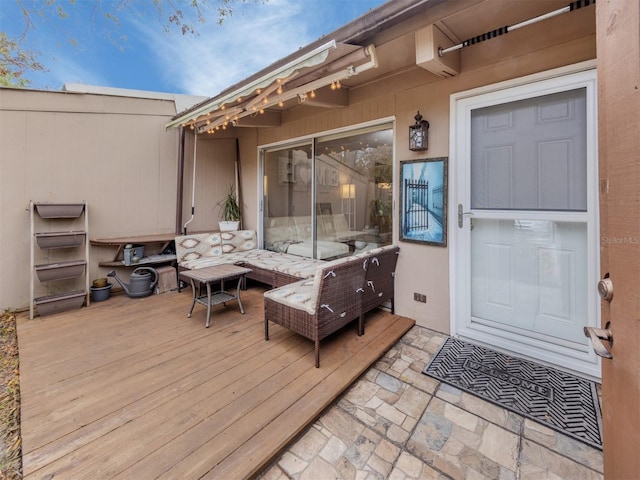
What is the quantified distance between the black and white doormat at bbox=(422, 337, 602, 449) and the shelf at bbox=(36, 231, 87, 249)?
14.1 ft

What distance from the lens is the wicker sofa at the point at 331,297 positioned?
7.47ft

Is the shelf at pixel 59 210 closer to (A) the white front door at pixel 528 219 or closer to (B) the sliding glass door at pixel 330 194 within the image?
(B) the sliding glass door at pixel 330 194

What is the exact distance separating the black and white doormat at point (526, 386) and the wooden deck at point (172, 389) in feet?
1.79

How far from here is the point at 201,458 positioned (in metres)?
1.48

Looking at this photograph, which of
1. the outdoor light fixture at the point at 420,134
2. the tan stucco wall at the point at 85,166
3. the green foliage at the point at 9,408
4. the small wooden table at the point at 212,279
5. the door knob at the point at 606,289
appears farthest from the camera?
the tan stucco wall at the point at 85,166

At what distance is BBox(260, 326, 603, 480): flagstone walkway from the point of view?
1.47 m

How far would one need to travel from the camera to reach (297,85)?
2977 millimetres

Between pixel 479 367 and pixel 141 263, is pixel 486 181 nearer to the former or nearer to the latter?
pixel 479 367

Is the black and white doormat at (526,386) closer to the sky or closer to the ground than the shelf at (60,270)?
closer to the ground

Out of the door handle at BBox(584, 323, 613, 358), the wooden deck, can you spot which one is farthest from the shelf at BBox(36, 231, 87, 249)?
the door handle at BBox(584, 323, 613, 358)

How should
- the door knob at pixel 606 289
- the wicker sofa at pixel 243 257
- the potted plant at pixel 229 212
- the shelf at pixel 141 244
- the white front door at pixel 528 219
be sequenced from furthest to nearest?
the potted plant at pixel 229 212, the shelf at pixel 141 244, the wicker sofa at pixel 243 257, the white front door at pixel 528 219, the door knob at pixel 606 289

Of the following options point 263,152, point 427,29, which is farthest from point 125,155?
point 427,29

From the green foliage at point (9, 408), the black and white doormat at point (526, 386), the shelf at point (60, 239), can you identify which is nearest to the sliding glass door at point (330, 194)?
the black and white doormat at point (526, 386)

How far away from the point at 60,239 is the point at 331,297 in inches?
138
